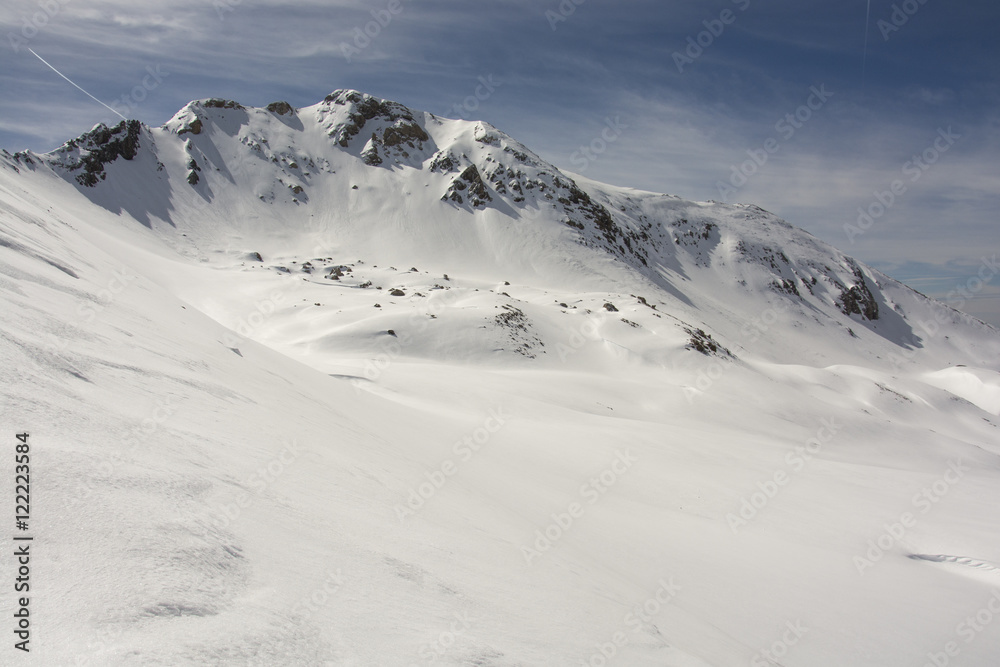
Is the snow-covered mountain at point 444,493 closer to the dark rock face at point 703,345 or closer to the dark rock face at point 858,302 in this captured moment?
the dark rock face at point 703,345

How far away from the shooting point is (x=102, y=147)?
62.6 metres

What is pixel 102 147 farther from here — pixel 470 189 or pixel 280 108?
pixel 470 189

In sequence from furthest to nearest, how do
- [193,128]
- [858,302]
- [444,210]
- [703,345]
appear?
[858,302]
[193,128]
[444,210]
[703,345]

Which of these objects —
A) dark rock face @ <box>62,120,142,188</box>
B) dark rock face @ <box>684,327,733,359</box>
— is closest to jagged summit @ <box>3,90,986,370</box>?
dark rock face @ <box>62,120,142,188</box>

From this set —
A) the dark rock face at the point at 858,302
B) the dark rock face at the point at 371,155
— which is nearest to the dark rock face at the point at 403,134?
the dark rock face at the point at 371,155

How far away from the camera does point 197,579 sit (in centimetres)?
240

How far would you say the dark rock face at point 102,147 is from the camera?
58750 mm

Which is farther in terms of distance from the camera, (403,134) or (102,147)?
(403,134)

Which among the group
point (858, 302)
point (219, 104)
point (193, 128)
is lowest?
point (858, 302)

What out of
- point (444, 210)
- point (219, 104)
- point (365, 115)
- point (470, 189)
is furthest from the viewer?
point (365, 115)

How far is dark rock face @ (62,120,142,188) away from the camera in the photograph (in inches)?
2313

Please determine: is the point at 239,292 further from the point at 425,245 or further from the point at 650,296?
the point at 650,296

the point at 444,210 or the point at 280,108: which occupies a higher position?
the point at 280,108

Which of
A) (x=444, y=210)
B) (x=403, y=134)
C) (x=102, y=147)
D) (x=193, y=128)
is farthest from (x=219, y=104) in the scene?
(x=444, y=210)
